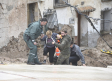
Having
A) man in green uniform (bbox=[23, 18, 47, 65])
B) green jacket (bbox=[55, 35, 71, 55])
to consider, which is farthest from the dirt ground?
green jacket (bbox=[55, 35, 71, 55])

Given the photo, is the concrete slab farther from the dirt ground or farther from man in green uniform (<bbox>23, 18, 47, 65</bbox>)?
the dirt ground

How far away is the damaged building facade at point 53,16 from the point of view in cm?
1066

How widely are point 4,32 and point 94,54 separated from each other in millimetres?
4687

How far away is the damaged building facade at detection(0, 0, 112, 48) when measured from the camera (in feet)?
35.0

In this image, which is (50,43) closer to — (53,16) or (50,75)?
(50,75)

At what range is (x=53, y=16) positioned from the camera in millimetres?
A: 11008

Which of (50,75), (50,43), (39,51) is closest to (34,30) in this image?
(50,43)

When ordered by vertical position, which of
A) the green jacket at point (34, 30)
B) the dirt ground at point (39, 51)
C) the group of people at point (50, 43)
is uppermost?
the green jacket at point (34, 30)

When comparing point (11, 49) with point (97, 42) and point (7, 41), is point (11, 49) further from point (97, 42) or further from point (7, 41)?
point (97, 42)

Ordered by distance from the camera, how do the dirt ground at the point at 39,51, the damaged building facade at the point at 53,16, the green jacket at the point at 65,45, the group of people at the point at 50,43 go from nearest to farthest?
the green jacket at the point at 65,45 → the group of people at the point at 50,43 → the dirt ground at the point at 39,51 → the damaged building facade at the point at 53,16

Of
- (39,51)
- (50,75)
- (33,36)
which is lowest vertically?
(39,51)

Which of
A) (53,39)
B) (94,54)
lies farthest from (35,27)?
(94,54)

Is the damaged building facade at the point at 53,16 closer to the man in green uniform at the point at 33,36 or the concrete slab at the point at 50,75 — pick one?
the man in green uniform at the point at 33,36

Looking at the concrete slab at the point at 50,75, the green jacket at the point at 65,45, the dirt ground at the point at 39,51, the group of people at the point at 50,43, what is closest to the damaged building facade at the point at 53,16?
the dirt ground at the point at 39,51
